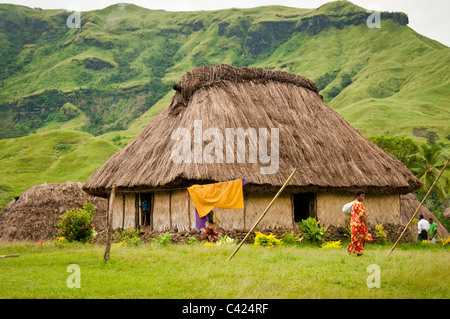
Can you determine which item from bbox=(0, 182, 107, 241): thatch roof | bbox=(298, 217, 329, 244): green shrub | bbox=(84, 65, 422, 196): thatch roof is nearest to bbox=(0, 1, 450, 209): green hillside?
bbox=(0, 182, 107, 241): thatch roof

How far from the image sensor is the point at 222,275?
7.95 m

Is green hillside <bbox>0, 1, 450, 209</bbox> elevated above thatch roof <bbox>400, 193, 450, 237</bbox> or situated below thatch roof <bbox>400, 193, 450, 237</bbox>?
A: above

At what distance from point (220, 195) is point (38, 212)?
13.8 meters

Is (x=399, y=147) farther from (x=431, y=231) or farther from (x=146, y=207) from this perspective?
(x=146, y=207)

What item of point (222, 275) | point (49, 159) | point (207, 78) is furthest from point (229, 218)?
point (49, 159)

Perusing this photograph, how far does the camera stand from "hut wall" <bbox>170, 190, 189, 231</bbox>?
45.7 feet

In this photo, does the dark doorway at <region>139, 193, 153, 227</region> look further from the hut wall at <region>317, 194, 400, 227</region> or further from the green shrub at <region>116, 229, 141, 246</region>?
the hut wall at <region>317, 194, 400, 227</region>

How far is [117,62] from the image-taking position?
13462 centimetres

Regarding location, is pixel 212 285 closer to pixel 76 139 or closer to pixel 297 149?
pixel 297 149

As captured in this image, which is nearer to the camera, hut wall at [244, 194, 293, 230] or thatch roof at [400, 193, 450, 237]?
hut wall at [244, 194, 293, 230]

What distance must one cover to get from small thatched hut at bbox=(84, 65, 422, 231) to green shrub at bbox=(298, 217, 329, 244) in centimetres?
56

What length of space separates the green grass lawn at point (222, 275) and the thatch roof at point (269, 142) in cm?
352

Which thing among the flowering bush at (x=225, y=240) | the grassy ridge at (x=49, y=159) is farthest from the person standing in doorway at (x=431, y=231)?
the grassy ridge at (x=49, y=159)
